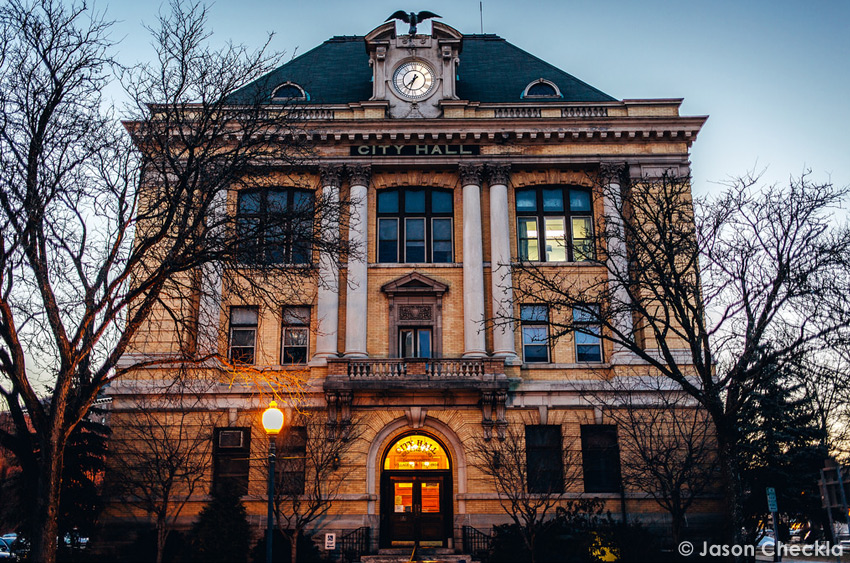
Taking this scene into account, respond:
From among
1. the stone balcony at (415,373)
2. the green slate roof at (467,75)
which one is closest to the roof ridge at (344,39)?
the green slate roof at (467,75)

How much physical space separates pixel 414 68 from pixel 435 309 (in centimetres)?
1056

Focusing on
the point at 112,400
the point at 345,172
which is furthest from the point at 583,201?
the point at 112,400

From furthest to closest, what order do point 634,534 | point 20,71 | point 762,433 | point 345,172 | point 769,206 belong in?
point 345,172 < point 762,433 < point 634,534 < point 769,206 < point 20,71

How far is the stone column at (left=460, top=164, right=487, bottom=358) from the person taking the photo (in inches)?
1032

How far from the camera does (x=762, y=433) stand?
25922 millimetres

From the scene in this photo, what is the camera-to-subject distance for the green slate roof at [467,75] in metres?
31.5

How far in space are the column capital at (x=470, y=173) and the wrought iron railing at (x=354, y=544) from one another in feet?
44.0

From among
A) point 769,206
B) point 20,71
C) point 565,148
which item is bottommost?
point 769,206

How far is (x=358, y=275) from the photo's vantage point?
89.0ft

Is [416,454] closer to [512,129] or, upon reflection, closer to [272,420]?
[512,129]

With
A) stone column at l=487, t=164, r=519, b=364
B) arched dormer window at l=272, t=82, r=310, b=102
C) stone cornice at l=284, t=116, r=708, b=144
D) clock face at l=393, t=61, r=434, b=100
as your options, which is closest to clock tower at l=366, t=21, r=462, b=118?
clock face at l=393, t=61, r=434, b=100

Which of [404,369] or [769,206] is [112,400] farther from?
[769,206]

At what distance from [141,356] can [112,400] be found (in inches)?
71.1

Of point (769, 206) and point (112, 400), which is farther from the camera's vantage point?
point (112, 400)
